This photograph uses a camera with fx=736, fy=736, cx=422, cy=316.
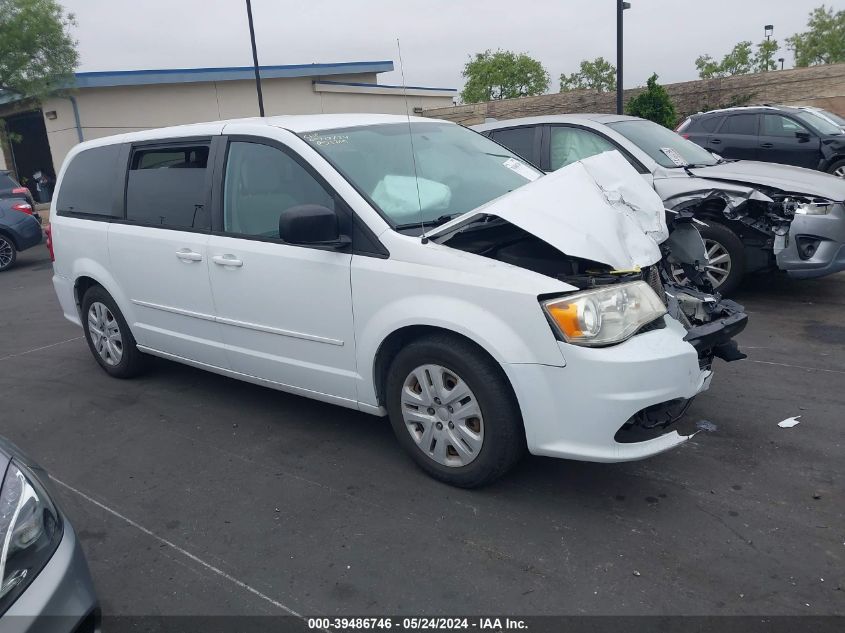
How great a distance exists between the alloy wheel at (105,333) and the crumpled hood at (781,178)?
527 centimetres

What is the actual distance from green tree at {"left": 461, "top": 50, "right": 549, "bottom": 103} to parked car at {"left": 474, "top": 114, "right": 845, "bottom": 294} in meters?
51.5

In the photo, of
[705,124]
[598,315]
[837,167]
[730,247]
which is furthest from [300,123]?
[837,167]

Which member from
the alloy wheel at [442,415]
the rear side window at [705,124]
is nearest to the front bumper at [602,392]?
the alloy wheel at [442,415]

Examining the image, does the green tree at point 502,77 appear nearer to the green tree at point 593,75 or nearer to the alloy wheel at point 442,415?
the green tree at point 593,75

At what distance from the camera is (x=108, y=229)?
5180 mm

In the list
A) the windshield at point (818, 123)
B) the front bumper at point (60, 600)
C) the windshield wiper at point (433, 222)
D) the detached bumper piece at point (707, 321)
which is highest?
the windshield wiper at point (433, 222)

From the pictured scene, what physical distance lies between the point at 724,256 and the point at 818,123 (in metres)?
7.67

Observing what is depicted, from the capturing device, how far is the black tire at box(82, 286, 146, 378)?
5348 millimetres

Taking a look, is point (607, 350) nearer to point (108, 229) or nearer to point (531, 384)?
point (531, 384)

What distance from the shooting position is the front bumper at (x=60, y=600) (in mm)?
2061

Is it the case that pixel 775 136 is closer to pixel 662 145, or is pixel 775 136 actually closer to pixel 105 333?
pixel 662 145

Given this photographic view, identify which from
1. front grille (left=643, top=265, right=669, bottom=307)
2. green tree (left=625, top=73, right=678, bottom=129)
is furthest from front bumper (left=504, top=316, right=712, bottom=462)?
green tree (left=625, top=73, right=678, bottom=129)

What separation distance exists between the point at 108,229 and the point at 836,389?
4960 mm

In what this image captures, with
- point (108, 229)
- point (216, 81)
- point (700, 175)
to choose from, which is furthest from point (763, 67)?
point (108, 229)
